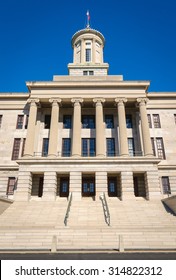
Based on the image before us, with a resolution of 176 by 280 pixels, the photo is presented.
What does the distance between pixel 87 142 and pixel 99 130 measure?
3.24 m

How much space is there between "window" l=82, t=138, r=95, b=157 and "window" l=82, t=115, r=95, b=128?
235cm

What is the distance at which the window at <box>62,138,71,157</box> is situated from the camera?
2780 cm

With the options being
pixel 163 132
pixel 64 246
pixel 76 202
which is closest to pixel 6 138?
pixel 76 202

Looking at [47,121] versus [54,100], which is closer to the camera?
[54,100]

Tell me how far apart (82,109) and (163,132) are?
1249 cm

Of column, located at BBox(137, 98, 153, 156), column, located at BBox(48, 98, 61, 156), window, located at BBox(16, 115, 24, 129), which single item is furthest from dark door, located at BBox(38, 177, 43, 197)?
column, located at BBox(137, 98, 153, 156)

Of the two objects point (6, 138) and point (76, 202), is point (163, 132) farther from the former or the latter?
point (6, 138)

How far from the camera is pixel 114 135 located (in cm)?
2892

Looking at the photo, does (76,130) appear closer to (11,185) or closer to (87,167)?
(87,167)

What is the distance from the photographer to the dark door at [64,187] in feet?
81.3

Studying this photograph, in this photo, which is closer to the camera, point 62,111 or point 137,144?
point 137,144

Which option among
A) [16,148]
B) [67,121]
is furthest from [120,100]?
[16,148]

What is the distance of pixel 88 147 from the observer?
28.2m

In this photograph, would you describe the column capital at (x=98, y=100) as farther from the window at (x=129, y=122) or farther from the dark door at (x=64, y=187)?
the dark door at (x=64, y=187)
